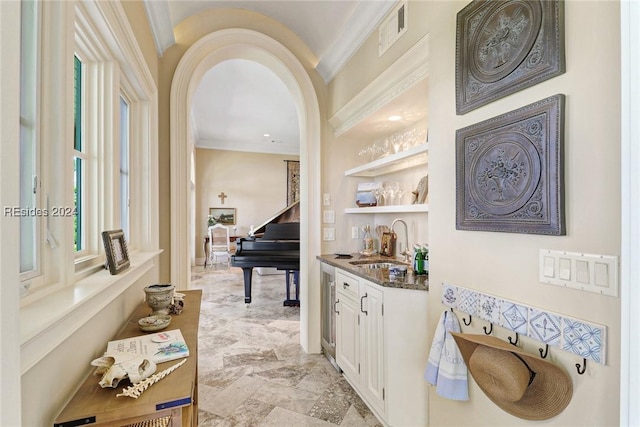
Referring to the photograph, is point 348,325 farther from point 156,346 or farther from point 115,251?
point 115,251

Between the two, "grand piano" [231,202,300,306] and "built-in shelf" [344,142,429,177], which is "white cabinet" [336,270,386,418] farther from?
"grand piano" [231,202,300,306]

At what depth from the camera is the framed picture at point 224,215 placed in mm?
8234

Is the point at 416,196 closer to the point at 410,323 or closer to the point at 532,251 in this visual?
the point at 410,323

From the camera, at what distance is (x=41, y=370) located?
76 centimetres

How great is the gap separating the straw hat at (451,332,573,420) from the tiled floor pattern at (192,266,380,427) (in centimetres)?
108

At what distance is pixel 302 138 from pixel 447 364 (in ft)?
7.56

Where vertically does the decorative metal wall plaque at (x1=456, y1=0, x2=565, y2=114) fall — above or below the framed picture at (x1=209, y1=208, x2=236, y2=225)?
above

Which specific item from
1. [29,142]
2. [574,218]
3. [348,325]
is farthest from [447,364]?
[29,142]

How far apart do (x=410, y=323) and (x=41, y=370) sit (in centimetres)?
160

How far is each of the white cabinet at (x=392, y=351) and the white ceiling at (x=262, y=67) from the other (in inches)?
79.3

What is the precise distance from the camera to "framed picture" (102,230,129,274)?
1.33m

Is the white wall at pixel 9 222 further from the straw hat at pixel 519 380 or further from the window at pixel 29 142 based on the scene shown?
the straw hat at pixel 519 380

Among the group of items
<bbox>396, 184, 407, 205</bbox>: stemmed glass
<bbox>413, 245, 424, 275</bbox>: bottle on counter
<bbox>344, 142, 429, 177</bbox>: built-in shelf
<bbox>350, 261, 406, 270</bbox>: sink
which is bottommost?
<bbox>350, 261, 406, 270</bbox>: sink

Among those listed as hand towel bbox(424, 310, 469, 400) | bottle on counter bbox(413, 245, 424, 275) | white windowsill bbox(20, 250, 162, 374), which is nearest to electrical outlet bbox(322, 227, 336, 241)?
bottle on counter bbox(413, 245, 424, 275)
